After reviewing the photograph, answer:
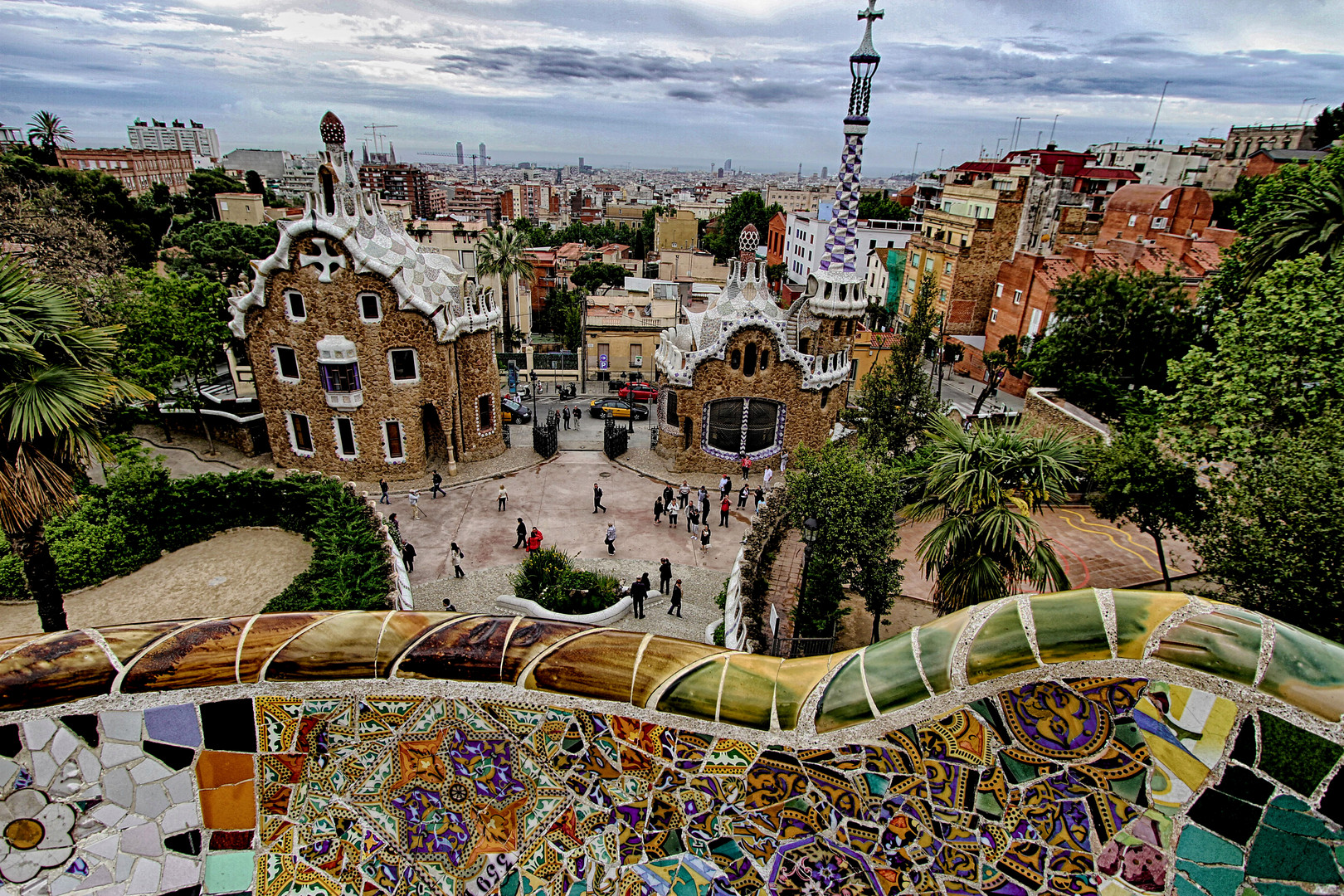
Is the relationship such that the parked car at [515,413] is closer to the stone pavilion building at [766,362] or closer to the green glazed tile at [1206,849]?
the stone pavilion building at [766,362]

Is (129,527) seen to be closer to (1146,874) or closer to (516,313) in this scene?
(1146,874)

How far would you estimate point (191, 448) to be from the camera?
2736 cm

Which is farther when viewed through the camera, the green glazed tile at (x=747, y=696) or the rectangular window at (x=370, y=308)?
the rectangular window at (x=370, y=308)

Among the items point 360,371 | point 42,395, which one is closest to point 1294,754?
point 42,395

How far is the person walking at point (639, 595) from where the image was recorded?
55.1ft

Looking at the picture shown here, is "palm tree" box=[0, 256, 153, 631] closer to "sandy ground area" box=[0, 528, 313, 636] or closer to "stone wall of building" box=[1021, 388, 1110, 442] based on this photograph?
"sandy ground area" box=[0, 528, 313, 636]

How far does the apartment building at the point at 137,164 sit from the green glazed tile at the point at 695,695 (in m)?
86.5

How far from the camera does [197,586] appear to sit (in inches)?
665

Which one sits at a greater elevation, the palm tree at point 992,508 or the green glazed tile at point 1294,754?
the green glazed tile at point 1294,754

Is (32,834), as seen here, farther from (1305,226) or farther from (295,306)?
(1305,226)

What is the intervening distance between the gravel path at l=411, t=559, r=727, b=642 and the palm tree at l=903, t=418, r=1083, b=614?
646cm

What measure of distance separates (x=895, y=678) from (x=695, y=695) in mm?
1161

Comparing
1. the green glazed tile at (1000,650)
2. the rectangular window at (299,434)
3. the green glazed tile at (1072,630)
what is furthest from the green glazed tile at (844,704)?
the rectangular window at (299,434)

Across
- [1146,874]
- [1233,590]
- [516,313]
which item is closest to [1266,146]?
[516,313]
